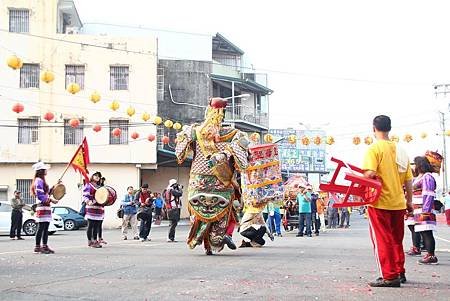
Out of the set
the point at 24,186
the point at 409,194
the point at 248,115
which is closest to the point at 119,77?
the point at 24,186

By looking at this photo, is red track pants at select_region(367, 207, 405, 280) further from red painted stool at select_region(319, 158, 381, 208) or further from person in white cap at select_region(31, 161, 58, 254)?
person in white cap at select_region(31, 161, 58, 254)

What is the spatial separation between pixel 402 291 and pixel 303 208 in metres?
14.9

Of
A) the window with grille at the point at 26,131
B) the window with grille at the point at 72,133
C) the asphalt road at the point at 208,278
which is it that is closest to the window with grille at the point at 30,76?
the window with grille at the point at 26,131

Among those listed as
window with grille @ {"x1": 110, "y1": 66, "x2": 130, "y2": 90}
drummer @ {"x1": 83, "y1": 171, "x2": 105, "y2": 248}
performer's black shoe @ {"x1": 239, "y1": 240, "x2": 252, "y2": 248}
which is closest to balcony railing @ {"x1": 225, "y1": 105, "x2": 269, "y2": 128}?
window with grille @ {"x1": 110, "y1": 66, "x2": 130, "y2": 90}

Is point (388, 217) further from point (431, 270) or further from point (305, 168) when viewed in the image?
point (305, 168)

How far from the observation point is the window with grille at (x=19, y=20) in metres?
37.3

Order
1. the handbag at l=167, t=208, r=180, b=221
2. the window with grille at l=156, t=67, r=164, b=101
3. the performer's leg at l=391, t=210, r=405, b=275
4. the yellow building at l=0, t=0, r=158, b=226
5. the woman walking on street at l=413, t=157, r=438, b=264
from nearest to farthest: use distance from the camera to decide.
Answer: the performer's leg at l=391, t=210, r=405, b=275 → the woman walking on street at l=413, t=157, r=438, b=264 → the handbag at l=167, t=208, r=180, b=221 → the yellow building at l=0, t=0, r=158, b=226 → the window with grille at l=156, t=67, r=164, b=101

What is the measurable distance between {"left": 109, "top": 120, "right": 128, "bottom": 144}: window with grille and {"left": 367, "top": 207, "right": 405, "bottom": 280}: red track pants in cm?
3220

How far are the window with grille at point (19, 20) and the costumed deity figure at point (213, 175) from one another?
1144 inches

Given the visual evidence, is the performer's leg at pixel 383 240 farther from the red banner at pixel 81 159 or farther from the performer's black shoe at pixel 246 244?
the red banner at pixel 81 159

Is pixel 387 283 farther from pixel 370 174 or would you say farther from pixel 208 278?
pixel 208 278

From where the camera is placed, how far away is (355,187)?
6.89 metres

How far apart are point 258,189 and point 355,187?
8635 millimetres

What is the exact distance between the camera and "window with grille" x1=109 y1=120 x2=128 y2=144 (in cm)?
3844
